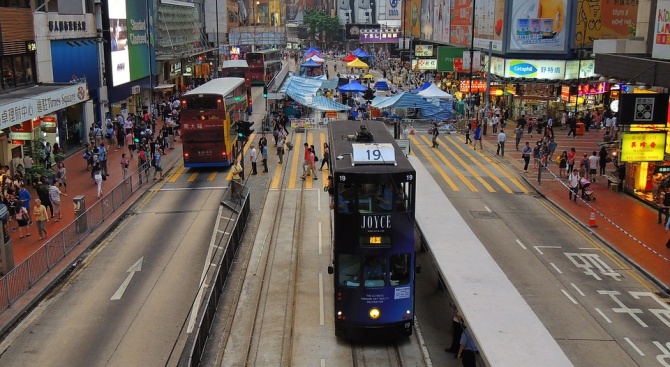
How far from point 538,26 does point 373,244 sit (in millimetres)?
45682

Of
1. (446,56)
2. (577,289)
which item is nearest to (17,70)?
(577,289)

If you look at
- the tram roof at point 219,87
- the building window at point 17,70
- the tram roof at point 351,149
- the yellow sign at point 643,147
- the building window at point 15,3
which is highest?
the building window at point 15,3

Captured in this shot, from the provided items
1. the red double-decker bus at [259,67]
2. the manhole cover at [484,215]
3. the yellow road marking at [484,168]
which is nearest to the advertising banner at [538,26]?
the yellow road marking at [484,168]

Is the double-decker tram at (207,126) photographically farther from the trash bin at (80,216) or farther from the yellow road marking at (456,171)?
the yellow road marking at (456,171)

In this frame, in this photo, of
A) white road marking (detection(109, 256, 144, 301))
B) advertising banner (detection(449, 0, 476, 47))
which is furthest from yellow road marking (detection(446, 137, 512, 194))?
advertising banner (detection(449, 0, 476, 47))

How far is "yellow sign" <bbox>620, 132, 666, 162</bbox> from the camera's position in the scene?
2750 centimetres

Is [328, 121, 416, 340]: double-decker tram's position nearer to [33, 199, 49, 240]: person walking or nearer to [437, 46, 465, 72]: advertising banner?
[33, 199, 49, 240]: person walking

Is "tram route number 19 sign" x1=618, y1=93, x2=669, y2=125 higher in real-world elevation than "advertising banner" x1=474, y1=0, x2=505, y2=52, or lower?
lower

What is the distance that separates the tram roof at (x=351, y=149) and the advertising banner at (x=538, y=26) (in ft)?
122

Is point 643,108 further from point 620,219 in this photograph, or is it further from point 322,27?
point 322,27

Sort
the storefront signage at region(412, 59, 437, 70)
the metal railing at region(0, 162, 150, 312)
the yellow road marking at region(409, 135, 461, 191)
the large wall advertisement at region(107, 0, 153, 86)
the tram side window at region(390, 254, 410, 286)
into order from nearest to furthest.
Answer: the tram side window at region(390, 254, 410, 286), the metal railing at region(0, 162, 150, 312), the yellow road marking at region(409, 135, 461, 191), the large wall advertisement at region(107, 0, 153, 86), the storefront signage at region(412, 59, 437, 70)

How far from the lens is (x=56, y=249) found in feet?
76.7

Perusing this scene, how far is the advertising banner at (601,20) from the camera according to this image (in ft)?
180

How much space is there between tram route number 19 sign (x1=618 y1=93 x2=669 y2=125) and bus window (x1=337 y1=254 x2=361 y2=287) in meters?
15.5
